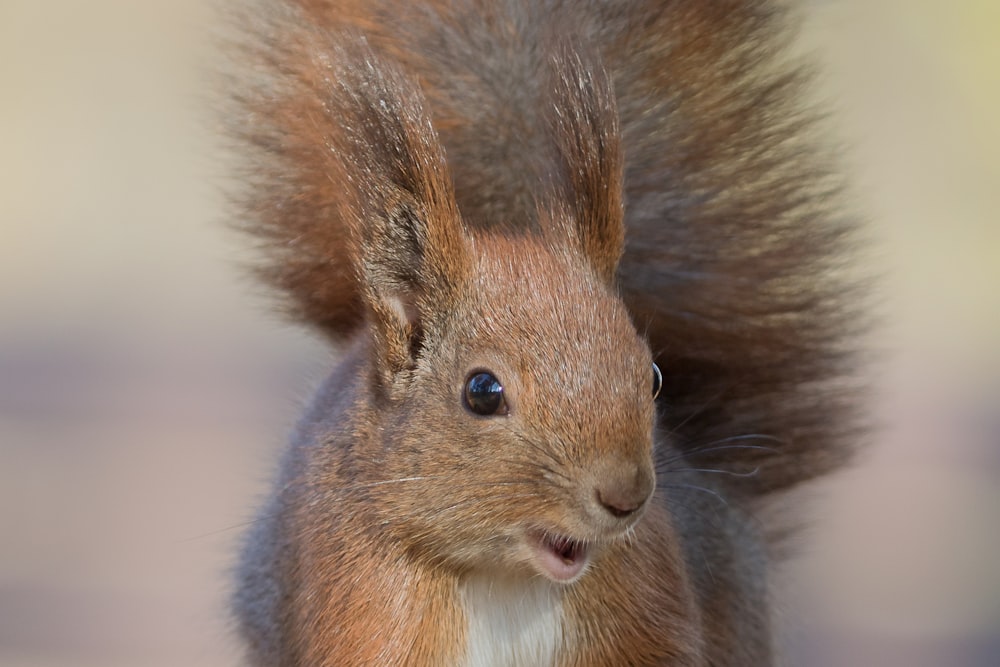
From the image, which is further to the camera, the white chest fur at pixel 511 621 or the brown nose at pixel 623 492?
the white chest fur at pixel 511 621

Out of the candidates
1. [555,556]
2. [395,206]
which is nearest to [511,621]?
[555,556]

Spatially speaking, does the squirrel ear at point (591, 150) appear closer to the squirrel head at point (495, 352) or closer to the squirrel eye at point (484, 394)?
the squirrel head at point (495, 352)

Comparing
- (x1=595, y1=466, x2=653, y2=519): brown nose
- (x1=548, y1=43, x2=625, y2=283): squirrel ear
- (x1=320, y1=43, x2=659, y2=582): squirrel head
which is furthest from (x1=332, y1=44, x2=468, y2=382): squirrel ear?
(x1=595, y1=466, x2=653, y2=519): brown nose

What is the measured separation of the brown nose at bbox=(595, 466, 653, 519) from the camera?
114 centimetres

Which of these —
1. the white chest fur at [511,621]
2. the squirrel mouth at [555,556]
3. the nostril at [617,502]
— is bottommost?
the white chest fur at [511,621]

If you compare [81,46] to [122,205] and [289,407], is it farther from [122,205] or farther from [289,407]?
[289,407]

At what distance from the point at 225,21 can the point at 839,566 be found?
165cm

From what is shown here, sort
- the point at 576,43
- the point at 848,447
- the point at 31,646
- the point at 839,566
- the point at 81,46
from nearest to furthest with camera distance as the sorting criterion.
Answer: the point at 576,43 → the point at 848,447 → the point at 31,646 → the point at 839,566 → the point at 81,46

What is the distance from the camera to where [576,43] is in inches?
53.3

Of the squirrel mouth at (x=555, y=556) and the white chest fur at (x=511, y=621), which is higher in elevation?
the squirrel mouth at (x=555, y=556)

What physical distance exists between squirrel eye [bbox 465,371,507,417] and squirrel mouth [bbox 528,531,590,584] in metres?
0.11

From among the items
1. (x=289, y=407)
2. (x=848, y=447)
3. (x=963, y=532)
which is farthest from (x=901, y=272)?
(x=289, y=407)

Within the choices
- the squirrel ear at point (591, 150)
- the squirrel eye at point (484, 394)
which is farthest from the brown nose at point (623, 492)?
the squirrel ear at point (591, 150)

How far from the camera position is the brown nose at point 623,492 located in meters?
1.14
